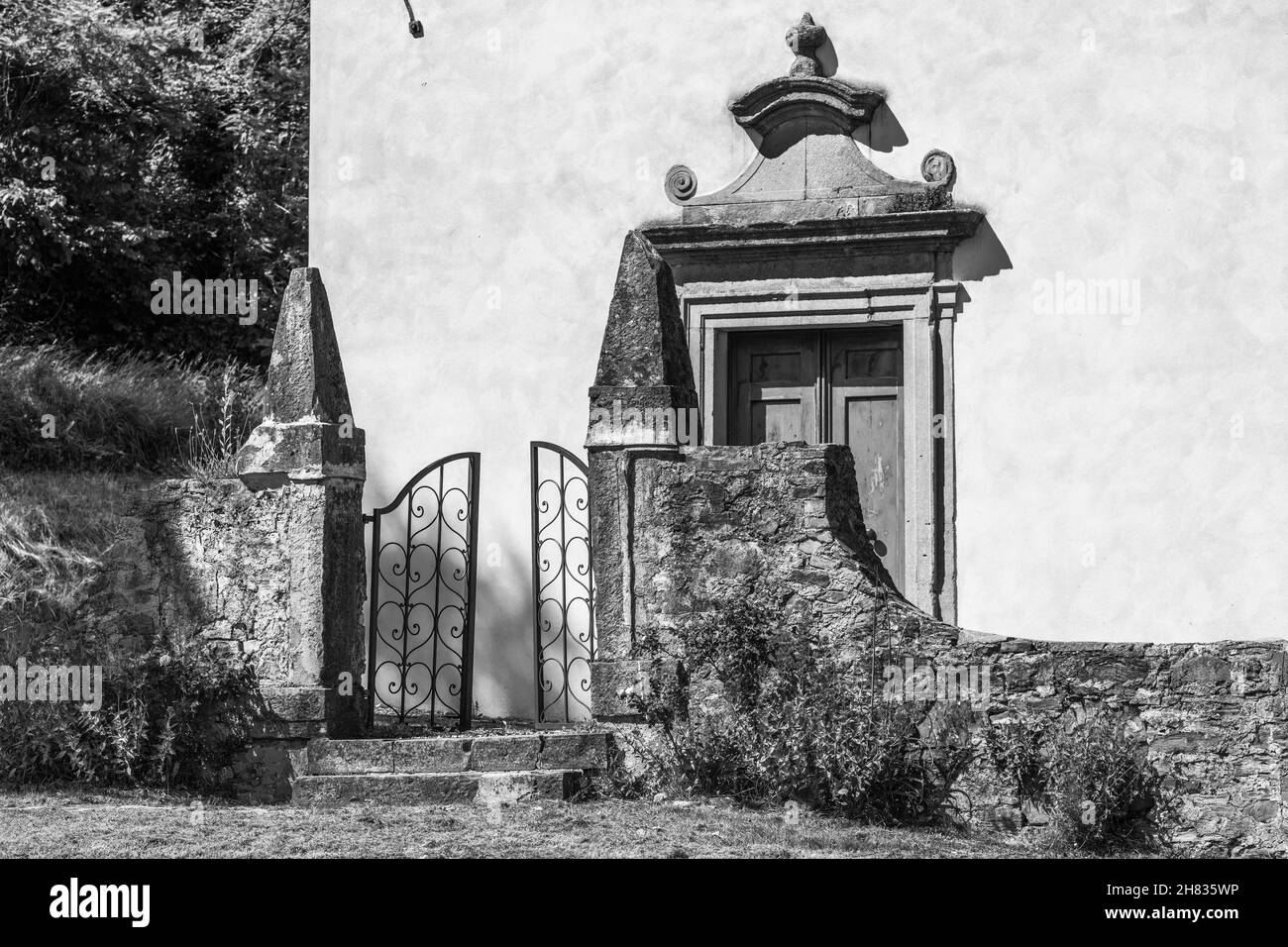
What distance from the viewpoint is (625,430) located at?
7621mm

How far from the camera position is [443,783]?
732 centimetres

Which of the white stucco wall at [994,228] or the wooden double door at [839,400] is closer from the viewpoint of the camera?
the white stucco wall at [994,228]

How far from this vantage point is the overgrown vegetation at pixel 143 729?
770 cm

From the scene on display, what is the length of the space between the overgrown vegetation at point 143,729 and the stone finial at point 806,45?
4900 mm

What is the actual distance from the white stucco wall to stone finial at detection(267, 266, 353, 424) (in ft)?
7.69

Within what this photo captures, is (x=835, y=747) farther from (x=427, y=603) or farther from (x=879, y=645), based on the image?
(x=427, y=603)

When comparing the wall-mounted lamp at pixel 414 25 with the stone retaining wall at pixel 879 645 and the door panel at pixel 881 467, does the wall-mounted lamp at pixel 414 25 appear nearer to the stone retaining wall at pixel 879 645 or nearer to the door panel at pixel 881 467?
the door panel at pixel 881 467

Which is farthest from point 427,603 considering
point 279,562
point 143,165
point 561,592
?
point 143,165

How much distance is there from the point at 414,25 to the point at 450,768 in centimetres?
521

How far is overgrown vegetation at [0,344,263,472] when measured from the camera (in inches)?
494

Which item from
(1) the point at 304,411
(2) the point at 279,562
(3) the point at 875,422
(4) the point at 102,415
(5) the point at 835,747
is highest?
(4) the point at 102,415

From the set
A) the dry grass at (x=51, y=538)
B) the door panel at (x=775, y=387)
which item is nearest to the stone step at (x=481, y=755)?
the dry grass at (x=51, y=538)

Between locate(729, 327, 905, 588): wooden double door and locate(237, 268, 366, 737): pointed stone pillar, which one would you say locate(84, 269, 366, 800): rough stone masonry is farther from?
locate(729, 327, 905, 588): wooden double door

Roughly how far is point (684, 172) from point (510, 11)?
1.59m
